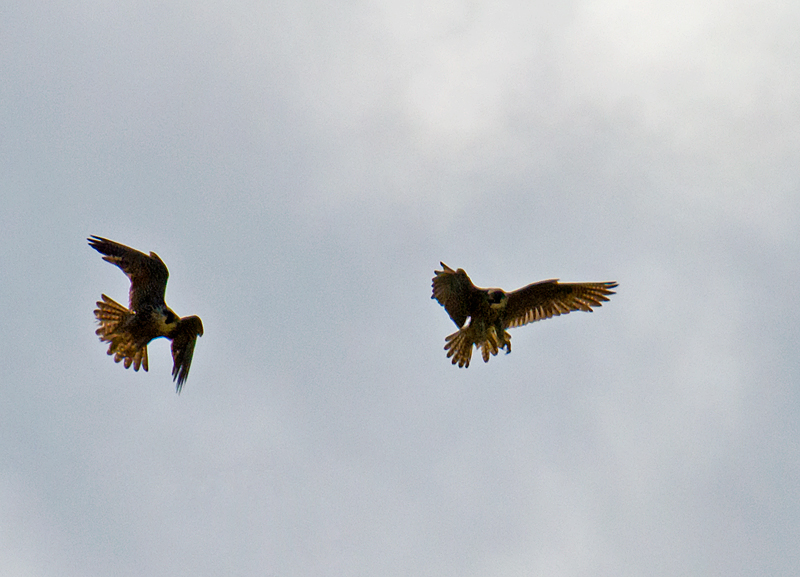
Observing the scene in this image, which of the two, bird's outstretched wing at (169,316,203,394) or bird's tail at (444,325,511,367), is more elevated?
bird's tail at (444,325,511,367)

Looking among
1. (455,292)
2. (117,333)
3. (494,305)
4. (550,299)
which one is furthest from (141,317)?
(550,299)

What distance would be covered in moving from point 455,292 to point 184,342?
425cm

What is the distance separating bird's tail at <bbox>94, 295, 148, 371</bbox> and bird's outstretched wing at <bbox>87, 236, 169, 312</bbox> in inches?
9.8

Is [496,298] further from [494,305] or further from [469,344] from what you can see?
[469,344]

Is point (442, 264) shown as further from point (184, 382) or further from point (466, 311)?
point (184, 382)

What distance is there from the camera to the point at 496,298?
1648 cm

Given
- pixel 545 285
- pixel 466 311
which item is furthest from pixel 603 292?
pixel 466 311

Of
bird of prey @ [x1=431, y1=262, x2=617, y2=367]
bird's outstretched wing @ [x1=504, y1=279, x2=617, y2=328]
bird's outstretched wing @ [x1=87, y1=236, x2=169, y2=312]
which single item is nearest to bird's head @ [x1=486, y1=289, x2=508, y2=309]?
bird of prey @ [x1=431, y1=262, x2=617, y2=367]

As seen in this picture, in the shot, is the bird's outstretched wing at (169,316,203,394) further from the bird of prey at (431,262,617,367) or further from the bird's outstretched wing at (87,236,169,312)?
the bird of prey at (431,262,617,367)

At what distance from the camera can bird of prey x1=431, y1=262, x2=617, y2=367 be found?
53.2 feet

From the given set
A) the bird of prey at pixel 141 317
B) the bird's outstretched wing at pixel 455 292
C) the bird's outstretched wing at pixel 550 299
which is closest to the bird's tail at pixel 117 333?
the bird of prey at pixel 141 317

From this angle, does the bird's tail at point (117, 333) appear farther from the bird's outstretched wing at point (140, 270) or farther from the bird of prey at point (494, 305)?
the bird of prey at point (494, 305)

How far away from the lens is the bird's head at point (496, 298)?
16438mm

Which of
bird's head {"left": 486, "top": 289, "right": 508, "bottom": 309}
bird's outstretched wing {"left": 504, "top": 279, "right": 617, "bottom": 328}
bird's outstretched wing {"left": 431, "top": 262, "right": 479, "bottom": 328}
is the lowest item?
bird's outstretched wing {"left": 431, "top": 262, "right": 479, "bottom": 328}
